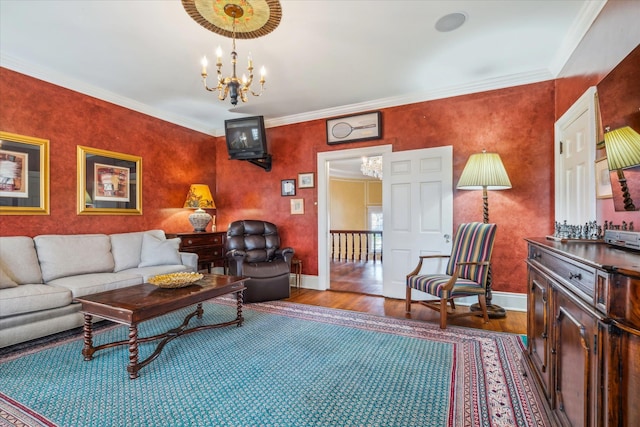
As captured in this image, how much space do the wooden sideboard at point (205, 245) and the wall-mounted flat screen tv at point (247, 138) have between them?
136 cm

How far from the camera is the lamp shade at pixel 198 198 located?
4.78m

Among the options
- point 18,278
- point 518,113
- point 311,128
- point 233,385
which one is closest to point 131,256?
point 18,278

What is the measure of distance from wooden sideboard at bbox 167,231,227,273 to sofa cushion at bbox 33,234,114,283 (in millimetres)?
954

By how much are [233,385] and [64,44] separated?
11.2 ft

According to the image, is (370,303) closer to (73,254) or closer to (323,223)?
(323,223)

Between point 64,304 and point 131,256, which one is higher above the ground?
point 131,256

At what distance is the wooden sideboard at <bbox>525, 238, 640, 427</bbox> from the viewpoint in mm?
881

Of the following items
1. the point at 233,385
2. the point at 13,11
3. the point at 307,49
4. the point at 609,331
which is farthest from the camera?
the point at 307,49

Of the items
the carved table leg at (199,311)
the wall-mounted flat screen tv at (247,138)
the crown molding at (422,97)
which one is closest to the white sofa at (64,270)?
the carved table leg at (199,311)

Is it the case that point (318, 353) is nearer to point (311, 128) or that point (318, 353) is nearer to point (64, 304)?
point (64, 304)

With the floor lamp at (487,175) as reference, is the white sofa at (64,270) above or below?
below

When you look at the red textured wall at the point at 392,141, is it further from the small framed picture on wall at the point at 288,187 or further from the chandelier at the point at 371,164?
the chandelier at the point at 371,164

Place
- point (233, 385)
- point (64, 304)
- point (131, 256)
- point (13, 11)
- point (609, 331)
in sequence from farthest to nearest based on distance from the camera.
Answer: point (131, 256) → point (64, 304) → point (13, 11) → point (233, 385) → point (609, 331)

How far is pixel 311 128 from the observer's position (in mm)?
4820
